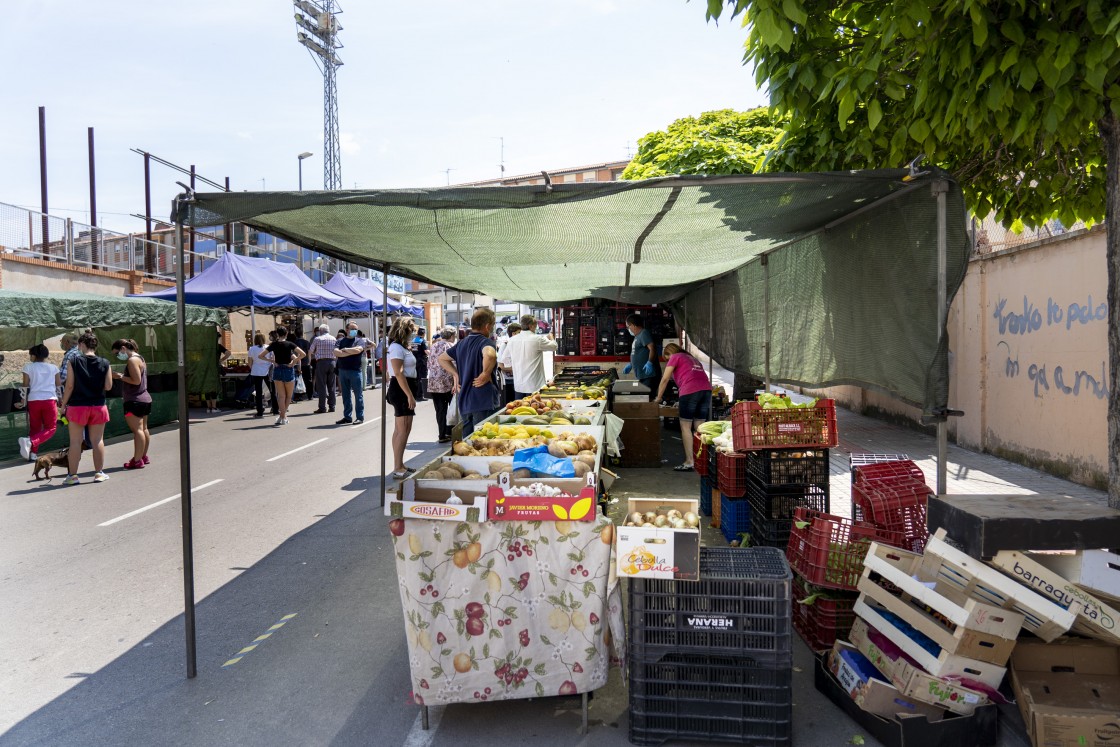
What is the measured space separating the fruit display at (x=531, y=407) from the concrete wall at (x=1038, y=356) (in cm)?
593

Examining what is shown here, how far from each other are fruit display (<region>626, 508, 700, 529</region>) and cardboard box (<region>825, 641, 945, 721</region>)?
105cm

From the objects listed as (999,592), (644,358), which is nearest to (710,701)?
(999,592)

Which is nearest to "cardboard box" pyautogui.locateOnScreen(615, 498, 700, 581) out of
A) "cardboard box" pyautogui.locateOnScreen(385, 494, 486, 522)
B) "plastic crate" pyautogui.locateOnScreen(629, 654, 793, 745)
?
"plastic crate" pyautogui.locateOnScreen(629, 654, 793, 745)

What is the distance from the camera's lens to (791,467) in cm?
591

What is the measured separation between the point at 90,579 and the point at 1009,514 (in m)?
6.46

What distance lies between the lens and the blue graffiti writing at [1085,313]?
313 inches

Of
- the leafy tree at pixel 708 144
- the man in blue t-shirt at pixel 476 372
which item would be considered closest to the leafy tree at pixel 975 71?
the man in blue t-shirt at pixel 476 372

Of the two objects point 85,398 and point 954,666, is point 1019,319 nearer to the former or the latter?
point 954,666

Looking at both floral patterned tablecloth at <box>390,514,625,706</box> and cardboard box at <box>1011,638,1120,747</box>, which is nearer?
cardboard box at <box>1011,638,1120,747</box>

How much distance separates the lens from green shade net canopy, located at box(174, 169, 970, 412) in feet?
13.8

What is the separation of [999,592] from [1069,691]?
56 centimetres

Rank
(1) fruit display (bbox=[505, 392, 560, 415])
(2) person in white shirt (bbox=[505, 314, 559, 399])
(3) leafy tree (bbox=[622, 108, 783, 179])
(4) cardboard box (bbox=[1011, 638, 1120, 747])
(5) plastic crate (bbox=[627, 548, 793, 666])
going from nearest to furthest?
(4) cardboard box (bbox=[1011, 638, 1120, 747]) → (5) plastic crate (bbox=[627, 548, 793, 666]) → (1) fruit display (bbox=[505, 392, 560, 415]) → (2) person in white shirt (bbox=[505, 314, 559, 399]) → (3) leafy tree (bbox=[622, 108, 783, 179])

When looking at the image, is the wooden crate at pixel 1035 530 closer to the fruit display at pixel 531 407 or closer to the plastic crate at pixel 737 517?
the plastic crate at pixel 737 517

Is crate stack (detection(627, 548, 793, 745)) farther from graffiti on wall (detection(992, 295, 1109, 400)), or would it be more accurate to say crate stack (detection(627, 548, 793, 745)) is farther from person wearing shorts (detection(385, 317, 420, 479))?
graffiti on wall (detection(992, 295, 1109, 400))
